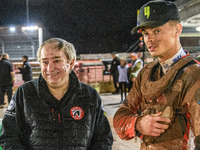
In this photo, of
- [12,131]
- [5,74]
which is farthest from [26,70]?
[12,131]

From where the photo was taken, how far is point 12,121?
1.66m

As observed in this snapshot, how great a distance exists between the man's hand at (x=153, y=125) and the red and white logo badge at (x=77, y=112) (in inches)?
26.9

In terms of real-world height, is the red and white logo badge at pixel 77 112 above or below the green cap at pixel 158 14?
below

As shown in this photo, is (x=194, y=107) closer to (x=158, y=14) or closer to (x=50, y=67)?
(x=158, y=14)

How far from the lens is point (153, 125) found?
1.15 meters

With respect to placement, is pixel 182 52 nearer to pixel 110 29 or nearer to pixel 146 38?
pixel 146 38

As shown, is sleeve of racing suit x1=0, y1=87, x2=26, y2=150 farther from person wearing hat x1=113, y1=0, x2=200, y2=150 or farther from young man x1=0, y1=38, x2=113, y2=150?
person wearing hat x1=113, y1=0, x2=200, y2=150

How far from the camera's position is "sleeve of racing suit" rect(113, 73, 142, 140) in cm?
127

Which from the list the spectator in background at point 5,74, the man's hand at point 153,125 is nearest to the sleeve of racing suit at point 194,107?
the man's hand at point 153,125

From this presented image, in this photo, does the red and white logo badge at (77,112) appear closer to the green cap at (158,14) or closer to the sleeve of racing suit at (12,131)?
the sleeve of racing suit at (12,131)

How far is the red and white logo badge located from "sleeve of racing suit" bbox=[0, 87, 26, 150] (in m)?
0.49

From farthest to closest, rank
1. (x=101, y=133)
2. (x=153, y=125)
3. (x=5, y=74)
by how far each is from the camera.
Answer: (x=5, y=74) < (x=101, y=133) < (x=153, y=125)

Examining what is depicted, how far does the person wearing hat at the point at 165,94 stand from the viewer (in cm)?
111

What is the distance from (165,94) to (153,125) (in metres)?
0.21
